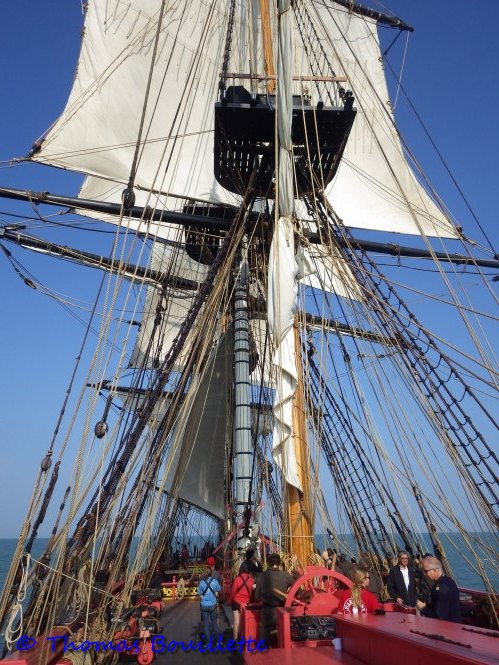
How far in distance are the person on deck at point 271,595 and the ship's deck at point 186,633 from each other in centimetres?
84

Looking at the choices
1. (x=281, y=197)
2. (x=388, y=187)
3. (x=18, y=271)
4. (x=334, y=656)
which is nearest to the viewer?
(x=334, y=656)

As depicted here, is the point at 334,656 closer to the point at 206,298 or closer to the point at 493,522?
the point at 493,522

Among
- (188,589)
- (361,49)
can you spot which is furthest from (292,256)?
(361,49)

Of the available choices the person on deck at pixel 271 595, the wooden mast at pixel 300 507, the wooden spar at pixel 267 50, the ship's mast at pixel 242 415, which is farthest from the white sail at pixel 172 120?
the person on deck at pixel 271 595

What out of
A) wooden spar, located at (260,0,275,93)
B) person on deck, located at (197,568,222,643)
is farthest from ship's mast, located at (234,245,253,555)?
wooden spar, located at (260,0,275,93)

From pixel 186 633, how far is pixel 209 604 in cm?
104

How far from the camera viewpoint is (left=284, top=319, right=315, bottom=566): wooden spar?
182 inches

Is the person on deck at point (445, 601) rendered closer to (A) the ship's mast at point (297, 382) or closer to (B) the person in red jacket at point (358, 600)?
(B) the person in red jacket at point (358, 600)

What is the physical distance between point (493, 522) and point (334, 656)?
3678 mm

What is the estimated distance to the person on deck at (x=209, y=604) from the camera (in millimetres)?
4883

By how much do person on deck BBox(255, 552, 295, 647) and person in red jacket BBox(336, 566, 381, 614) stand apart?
47 centimetres

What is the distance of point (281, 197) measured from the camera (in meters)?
6.06

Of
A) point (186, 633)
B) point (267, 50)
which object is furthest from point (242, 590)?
point (267, 50)

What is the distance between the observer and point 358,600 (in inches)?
125
